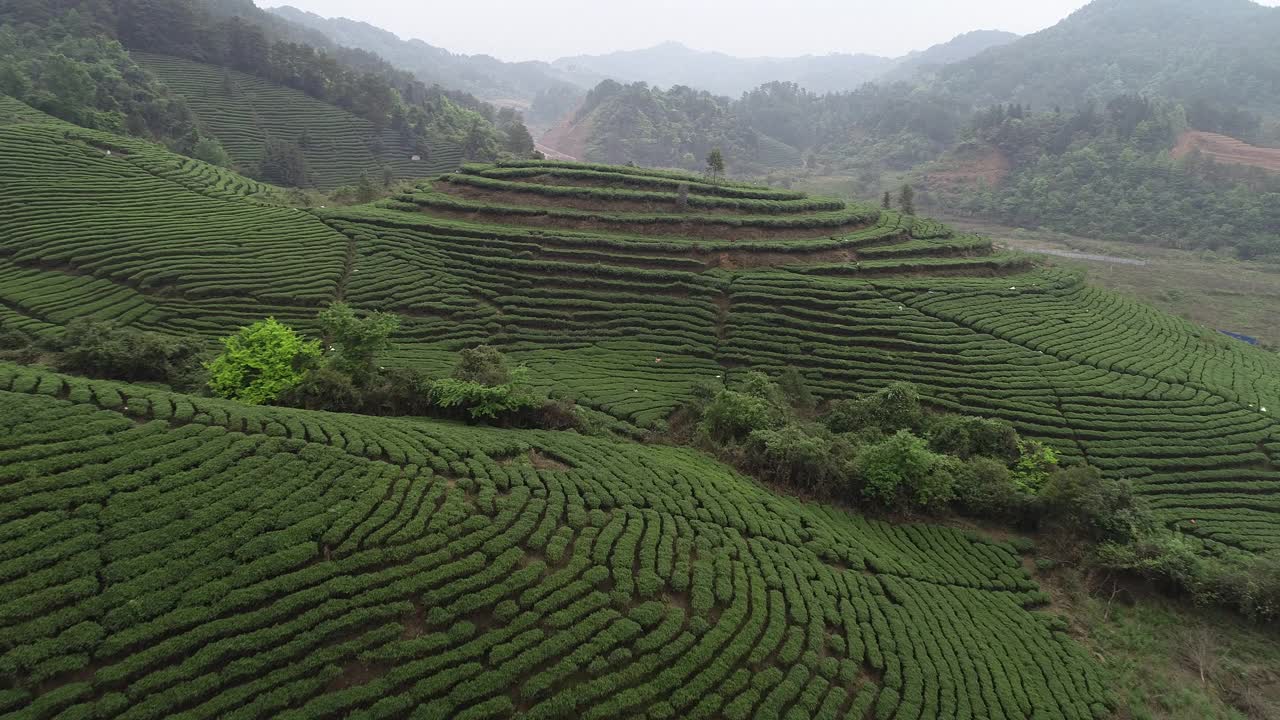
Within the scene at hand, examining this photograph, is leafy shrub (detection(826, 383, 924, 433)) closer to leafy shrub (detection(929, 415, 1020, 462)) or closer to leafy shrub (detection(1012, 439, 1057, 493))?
leafy shrub (detection(929, 415, 1020, 462))

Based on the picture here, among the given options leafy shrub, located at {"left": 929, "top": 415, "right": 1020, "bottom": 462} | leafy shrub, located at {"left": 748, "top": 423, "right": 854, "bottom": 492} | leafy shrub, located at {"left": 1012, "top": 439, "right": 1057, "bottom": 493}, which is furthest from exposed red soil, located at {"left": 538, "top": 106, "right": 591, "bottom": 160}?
leafy shrub, located at {"left": 1012, "top": 439, "right": 1057, "bottom": 493}

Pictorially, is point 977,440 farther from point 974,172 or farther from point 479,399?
point 974,172

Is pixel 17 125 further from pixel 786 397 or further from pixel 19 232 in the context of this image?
pixel 786 397

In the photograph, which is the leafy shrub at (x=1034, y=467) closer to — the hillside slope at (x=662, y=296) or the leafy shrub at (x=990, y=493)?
the leafy shrub at (x=990, y=493)

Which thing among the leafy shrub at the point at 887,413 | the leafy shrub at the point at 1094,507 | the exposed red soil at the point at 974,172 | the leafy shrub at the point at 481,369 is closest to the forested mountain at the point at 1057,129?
the exposed red soil at the point at 974,172

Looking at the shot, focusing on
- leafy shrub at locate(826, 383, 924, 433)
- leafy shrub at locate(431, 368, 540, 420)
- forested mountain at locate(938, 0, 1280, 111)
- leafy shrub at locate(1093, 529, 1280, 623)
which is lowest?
leafy shrub at locate(1093, 529, 1280, 623)

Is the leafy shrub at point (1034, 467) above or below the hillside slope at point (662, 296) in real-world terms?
below
